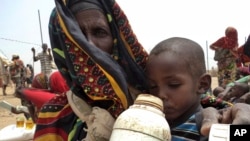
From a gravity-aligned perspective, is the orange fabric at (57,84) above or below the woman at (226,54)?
below

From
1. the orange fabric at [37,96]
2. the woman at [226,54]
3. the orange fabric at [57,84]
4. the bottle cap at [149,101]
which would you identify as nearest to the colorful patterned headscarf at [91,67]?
the bottle cap at [149,101]

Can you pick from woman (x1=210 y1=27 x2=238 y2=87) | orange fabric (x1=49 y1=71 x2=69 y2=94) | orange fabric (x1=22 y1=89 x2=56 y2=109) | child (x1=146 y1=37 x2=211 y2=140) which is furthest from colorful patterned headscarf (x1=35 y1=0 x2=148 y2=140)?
woman (x1=210 y1=27 x2=238 y2=87)

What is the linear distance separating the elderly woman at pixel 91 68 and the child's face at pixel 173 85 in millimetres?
116

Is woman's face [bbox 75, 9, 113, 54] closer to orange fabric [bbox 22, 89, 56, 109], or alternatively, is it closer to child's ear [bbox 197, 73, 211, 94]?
child's ear [bbox 197, 73, 211, 94]

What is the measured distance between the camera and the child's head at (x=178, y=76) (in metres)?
1.39

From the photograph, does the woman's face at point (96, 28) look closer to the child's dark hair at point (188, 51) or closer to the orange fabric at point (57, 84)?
the child's dark hair at point (188, 51)

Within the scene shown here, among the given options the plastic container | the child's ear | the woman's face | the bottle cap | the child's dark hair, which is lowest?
the plastic container

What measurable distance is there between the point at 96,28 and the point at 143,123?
671mm

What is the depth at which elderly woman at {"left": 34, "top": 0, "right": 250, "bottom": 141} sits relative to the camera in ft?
4.39

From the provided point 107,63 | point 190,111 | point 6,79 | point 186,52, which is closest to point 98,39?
point 107,63

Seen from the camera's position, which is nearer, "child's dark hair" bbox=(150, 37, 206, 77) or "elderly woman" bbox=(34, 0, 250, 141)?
"elderly woman" bbox=(34, 0, 250, 141)

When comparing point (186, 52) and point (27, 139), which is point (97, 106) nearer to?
point (186, 52)

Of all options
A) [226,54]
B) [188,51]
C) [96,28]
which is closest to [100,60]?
[96,28]

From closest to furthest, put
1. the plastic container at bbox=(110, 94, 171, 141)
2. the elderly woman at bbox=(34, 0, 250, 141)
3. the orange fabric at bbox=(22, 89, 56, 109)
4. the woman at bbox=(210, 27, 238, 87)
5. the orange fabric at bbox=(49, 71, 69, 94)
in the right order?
1. the plastic container at bbox=(110, 94, 171, 141)
2. the elderly woman at bbox=(34, 0, 250, 141)
3. the orange fabric at bbox=(22, 89, 56, 109)
4. the orange fabric at bbox=(49, 71, 69, 94)
5. the woman at bbox=(210, 27, 238, 87)
